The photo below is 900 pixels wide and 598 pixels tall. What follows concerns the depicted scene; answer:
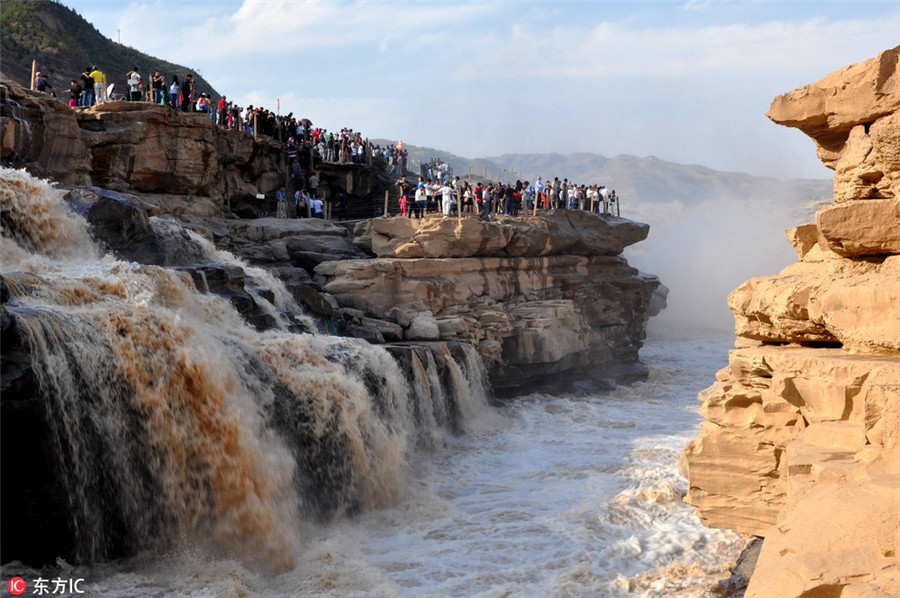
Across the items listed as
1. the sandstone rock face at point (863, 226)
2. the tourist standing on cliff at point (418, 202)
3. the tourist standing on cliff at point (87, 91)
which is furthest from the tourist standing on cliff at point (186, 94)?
the sandstone rock face at point (863, 226)

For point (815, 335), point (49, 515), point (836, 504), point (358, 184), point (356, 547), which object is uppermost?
point (358, 184)

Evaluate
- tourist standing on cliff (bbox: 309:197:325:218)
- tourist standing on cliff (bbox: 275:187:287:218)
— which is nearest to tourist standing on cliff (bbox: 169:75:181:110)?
tourist standing on cliff (bbox: 275:187:287:218)

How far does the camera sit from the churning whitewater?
864 cm

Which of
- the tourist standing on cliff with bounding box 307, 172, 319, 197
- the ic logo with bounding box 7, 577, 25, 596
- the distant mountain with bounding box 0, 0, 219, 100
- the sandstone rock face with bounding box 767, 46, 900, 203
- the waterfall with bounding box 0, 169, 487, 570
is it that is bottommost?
the ic logo with bounding box 7, 577, 25, 596

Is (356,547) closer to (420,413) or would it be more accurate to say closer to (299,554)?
(299,554)

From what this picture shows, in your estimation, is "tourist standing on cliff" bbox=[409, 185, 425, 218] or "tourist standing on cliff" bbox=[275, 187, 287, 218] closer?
"tourist standing on cliff" bbox=[409, 185, 425, 218]

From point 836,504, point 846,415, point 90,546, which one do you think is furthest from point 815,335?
point 90,546

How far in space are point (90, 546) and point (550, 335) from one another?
44.9 ft

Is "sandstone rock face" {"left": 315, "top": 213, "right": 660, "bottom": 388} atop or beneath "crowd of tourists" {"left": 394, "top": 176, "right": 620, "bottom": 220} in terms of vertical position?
beneath

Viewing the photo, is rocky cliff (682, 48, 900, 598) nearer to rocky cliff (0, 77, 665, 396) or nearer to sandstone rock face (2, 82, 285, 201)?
rocky cliff (0, 77, 665, 396)

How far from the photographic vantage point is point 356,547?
32.9 feet

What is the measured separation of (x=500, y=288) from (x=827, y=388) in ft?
53.1

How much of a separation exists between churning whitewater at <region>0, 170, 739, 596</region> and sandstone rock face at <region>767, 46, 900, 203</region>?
4.58 meters

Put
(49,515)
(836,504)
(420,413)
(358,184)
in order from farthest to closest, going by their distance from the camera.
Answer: (358,184), (420,413), (49,515), (836,504)
